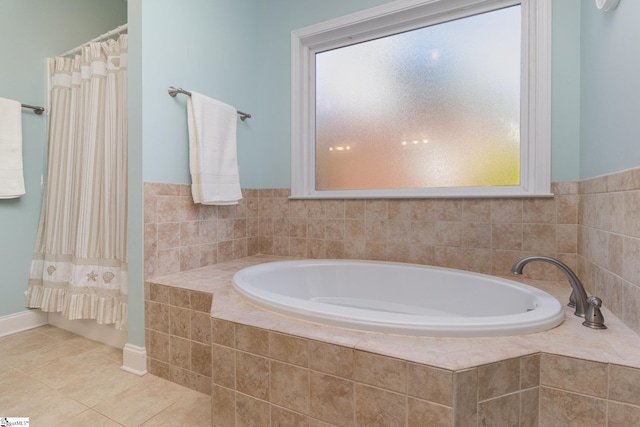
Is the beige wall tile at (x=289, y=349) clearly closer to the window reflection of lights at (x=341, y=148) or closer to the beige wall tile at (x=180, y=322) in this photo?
the beige wall tile at (x=180, y=322)

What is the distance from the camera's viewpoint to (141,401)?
4.37ft

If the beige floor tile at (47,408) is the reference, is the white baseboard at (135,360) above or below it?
above

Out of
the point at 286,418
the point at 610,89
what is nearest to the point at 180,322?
the point at 286,418

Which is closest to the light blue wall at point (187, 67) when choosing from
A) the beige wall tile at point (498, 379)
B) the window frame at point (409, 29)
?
the window frame at point (409, 29)

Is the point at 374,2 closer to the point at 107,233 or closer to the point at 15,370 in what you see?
the point at 107,233

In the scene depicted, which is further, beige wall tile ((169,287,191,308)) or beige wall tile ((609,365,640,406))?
beige wall tile ((169,287,191,308))

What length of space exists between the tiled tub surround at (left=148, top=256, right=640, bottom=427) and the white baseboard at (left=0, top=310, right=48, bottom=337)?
2004 mm

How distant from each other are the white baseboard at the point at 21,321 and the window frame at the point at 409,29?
6.53 ft

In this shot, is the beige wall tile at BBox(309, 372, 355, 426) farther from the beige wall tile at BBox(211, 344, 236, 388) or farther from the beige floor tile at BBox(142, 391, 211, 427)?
the beige floor tile at BBox(142, 391, 211, 427)

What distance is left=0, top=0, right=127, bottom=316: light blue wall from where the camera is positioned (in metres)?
1.98

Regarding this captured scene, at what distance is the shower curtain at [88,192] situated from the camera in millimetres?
1723

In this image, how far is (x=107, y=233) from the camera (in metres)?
1.74

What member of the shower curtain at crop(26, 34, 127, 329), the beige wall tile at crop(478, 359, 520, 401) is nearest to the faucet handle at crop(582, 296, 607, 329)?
the beige wall tile at crop(478, 359, 520, 401)

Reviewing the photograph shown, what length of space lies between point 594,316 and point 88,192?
2483 mm
